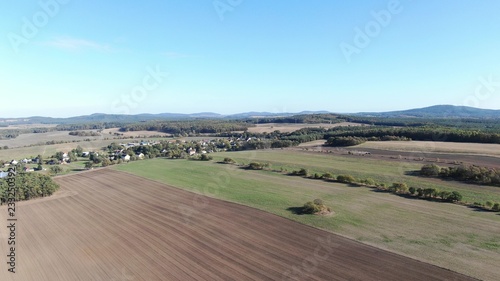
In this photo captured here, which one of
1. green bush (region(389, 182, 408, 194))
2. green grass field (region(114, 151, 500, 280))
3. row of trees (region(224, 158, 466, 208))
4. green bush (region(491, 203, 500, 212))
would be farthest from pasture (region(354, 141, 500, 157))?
green bush (region(491, 203, 500, 212))

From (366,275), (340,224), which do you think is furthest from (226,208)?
(366,275)

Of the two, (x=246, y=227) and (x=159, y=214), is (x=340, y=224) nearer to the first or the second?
(x=246, y=227)

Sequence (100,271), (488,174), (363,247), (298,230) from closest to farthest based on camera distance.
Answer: (100,271), (363,247), (298,230), (488,174)

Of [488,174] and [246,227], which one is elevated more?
[488,174]

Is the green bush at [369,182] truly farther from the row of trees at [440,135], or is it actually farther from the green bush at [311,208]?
the row of trees at [440,135]

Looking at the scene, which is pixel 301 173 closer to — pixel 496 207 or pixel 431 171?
pixel 431 171

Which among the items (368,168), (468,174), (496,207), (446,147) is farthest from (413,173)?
(446,147)

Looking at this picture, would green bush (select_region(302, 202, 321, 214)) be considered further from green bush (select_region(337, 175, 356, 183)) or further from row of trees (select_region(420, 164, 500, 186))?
row of trees (select_region(420, 164, 500, 186))
